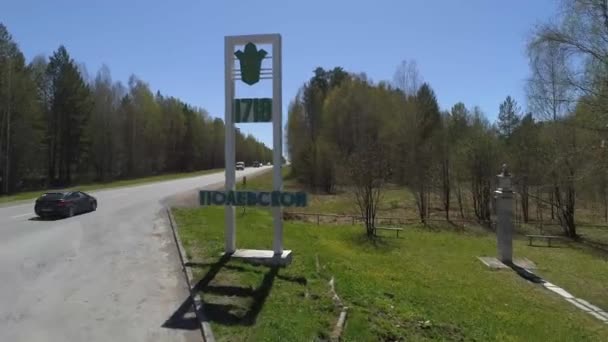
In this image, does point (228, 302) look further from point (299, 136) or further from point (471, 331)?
point (299, 136)

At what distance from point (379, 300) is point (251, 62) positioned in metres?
6.62

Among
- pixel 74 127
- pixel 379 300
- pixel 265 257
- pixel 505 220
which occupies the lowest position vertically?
pixel 379 300

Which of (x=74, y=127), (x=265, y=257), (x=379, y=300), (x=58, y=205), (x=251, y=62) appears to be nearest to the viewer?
(x=379, y=300)

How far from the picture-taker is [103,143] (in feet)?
205

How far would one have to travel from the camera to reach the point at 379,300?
852cm

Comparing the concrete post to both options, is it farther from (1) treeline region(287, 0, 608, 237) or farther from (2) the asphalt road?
(2) the asphalt road

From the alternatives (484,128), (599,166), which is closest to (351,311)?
(599,166)

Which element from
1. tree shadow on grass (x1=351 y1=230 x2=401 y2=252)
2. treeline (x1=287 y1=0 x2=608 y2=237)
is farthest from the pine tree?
tree shadow on grass (x1=351 y1=230 x2=401 y2=252)

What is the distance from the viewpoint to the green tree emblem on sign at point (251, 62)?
11805 millimetres

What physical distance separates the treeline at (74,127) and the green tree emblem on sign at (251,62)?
36.3 m

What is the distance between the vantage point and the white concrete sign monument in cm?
1160

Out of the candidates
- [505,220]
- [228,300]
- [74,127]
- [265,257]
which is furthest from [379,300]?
[74,127]

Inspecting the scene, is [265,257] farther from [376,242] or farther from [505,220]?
[376,242]

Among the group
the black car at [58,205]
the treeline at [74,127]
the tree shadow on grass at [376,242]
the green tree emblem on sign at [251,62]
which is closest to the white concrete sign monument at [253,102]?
the green tree emblem on sign at [251,62]
